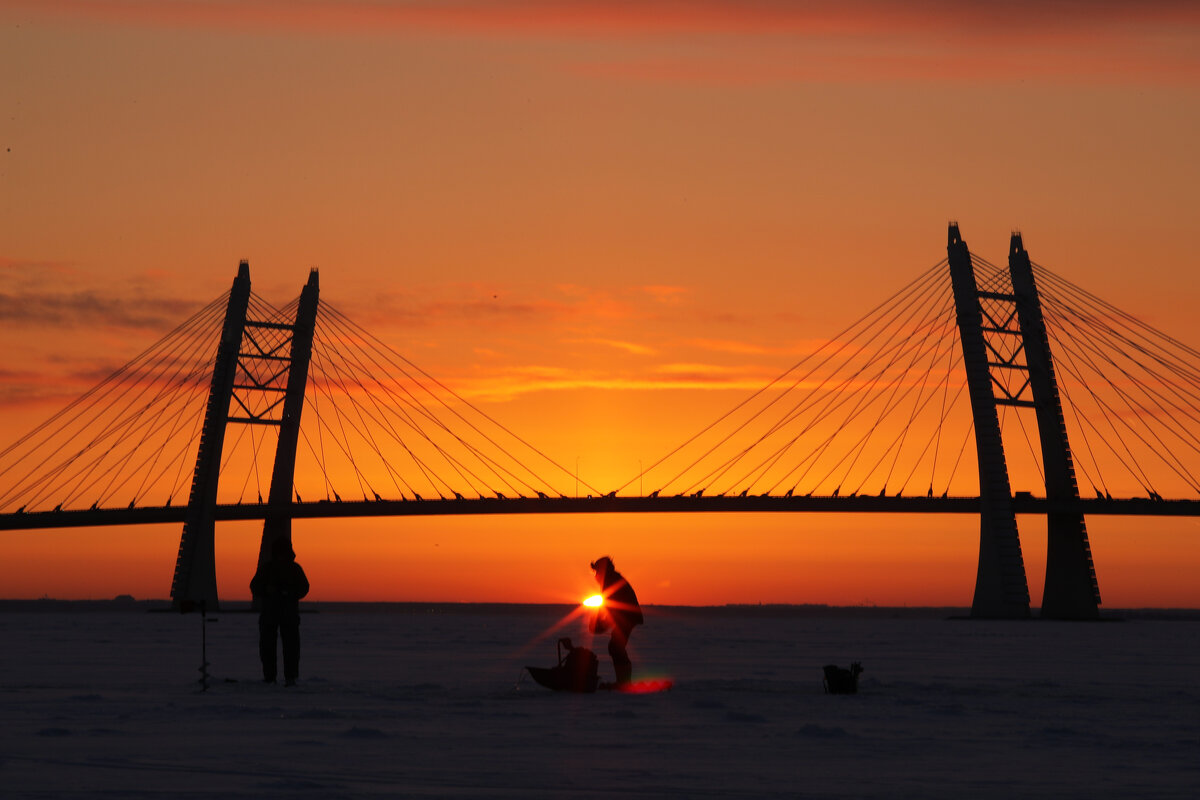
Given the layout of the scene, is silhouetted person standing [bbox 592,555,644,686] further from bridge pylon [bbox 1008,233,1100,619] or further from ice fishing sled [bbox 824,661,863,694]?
bridge pylon [bbox 1008,233,1100,619]

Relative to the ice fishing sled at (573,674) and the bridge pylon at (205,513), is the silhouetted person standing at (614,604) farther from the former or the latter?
the bridge pylon at (205,513)

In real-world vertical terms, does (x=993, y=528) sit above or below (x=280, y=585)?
above

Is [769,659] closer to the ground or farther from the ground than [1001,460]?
closer to the ground

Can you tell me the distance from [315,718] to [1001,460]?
50638mm

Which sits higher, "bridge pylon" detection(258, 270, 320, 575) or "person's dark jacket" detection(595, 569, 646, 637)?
"bridge pylon" detection(258, 270, 320, 575)

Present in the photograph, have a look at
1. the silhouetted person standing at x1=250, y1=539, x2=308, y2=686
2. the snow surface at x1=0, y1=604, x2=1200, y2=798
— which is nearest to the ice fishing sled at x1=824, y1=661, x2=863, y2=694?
the snow surface at x1=0, y1=604, x2=1200, y2=798

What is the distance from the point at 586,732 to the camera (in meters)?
15.4

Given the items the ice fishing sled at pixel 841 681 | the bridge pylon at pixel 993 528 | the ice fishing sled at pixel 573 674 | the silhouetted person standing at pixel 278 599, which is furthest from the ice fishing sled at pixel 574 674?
the bridge pylon at pixel 993 528

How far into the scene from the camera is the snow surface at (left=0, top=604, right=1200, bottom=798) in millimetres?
11766

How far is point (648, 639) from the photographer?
140 feet

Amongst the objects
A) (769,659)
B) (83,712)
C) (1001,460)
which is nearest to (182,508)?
(1001,460)

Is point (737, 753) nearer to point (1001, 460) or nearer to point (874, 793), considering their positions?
point (874, 793)

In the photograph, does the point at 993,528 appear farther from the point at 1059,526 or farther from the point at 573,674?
the point at 573,674

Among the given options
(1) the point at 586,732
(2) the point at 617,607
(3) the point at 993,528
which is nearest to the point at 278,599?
(2) the point at 617,607
